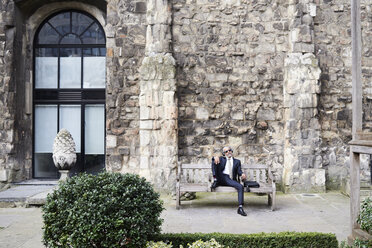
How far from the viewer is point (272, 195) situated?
21.0 feet

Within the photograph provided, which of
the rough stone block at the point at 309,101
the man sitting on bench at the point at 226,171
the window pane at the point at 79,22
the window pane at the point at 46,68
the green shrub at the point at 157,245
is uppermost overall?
the window pane at the point at 79,22

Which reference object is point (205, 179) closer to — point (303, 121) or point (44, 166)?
point (303, 121)

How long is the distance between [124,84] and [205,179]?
2941 millimetres

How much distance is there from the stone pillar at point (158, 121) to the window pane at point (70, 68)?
224 cm

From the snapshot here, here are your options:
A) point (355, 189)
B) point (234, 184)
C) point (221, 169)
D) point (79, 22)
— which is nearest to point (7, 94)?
point (79, 22)

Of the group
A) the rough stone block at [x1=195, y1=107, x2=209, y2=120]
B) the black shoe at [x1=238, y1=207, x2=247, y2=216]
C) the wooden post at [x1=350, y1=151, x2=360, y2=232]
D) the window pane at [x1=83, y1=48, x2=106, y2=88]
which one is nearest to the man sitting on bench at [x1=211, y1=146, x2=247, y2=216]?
the black shoe at [x1=238, y1=207, x2=247, y2=216]

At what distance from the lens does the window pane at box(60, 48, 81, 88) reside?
9.02 metres

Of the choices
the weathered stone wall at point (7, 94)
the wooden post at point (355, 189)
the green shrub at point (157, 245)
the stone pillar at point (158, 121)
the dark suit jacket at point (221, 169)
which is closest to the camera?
the green shrub at point (157, 245)

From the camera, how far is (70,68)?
904 cm

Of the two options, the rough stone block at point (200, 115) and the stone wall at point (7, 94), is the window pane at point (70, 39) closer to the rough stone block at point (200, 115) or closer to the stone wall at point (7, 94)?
the stone wall at point (7, 94)

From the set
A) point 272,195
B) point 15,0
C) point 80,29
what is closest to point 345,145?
point 272,195

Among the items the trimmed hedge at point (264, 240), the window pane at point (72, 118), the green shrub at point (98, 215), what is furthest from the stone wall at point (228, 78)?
the green shrub at point (98, 215)

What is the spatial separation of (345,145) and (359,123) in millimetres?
4051

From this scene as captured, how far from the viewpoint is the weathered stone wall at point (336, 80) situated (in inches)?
321
